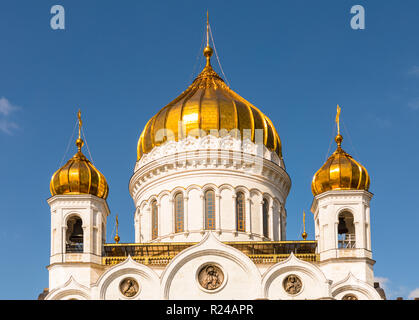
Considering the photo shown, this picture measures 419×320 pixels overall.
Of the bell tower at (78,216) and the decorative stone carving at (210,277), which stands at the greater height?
the bell tower at (78,216)

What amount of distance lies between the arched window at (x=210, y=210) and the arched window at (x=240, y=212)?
101 cm

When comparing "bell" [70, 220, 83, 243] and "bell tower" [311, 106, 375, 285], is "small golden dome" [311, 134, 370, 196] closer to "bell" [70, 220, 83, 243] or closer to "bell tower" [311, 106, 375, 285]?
"bell tower" [311, 106, 375, 285]

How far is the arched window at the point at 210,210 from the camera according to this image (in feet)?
137

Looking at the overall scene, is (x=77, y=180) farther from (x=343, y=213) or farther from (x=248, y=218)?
(x=343, y=213)

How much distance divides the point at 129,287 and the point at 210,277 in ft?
9.89

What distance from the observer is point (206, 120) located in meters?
43.0

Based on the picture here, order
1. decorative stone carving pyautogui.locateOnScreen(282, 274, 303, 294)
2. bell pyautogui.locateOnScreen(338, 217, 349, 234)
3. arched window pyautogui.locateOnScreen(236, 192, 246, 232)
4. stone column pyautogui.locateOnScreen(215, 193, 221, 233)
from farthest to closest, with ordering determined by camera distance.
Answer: arched window pyautogui.locateOnScreen(236, 192, 246, 232)
bell pyautogui.locateOnScreen(338, 217, 349, 234)
stone column pyautogui.locateOnScreen(215, 193, 221, 233)
decorative stone carving pyautogui.locateOnScreen(282, 274, 303, 294)

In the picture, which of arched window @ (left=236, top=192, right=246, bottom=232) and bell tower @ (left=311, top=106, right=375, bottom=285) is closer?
bell tower @ (left=311, top=106, right=375, bottom=285)

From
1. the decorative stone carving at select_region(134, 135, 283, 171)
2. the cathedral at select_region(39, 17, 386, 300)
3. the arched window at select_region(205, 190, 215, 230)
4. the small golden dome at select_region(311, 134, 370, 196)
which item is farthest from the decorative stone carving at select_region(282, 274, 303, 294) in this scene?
the decorative stone carving at select_region(134, 135, 283, 171)

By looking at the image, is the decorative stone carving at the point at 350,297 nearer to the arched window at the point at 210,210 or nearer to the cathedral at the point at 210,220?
the cathedral at the point at 210,220

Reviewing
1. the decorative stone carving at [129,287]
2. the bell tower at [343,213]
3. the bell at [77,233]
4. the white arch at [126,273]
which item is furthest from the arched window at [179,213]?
the bell tower at [343,213]

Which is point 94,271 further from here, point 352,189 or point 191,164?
point 352,189

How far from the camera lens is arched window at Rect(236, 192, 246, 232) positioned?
1647 inches

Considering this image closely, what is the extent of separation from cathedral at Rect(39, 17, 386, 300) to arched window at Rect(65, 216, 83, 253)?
0.16 feet
